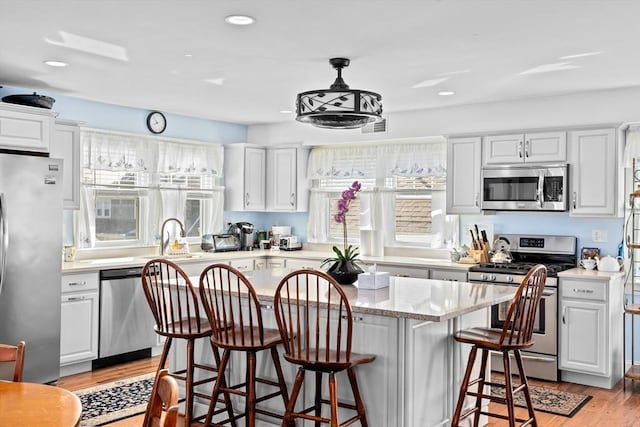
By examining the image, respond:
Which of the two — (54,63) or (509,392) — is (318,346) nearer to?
(509,392)

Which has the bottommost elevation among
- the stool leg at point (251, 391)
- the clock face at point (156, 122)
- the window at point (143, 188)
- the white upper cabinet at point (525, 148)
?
the stool leg at point (251, 391)

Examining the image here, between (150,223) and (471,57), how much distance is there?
3.81m

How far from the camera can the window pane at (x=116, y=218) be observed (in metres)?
6.04

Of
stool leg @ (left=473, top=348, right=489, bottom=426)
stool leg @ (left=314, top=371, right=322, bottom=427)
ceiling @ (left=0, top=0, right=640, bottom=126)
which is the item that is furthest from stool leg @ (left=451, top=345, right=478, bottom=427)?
ceiling @ (left=0, top=0, right=640, bottom=126)

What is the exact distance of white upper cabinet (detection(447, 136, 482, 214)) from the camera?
19.1 ft

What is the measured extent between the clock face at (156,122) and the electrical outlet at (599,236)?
431 centimetres

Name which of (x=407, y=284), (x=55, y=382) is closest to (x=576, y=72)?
(x=407, y=284)

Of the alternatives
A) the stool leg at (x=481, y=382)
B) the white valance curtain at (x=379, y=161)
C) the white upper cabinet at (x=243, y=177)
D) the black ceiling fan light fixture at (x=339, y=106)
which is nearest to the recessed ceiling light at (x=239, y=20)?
the black ceiling fan light fixture at (x=339, y=106)

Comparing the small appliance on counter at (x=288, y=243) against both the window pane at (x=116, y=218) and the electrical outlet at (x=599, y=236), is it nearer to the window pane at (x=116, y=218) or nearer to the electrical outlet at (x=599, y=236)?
the window pane at (x=116, y=218)

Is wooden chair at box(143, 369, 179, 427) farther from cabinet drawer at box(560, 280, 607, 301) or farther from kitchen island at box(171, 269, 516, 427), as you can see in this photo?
cabinet drawer at box(560, 280, 607, 301)

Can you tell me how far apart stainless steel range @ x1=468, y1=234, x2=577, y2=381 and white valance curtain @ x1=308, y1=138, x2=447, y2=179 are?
3.49 feet

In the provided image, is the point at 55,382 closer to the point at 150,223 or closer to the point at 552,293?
the point at 150,223

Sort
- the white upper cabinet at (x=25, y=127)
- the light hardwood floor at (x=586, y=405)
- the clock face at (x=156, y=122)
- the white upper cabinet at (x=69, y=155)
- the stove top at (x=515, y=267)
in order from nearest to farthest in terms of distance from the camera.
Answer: the light hardwood floor at (x=586, y=405) → the white upper cabinet at (x=25, y=127) → the stove top at (x=515, y=267) → the white upper cabinet at (x=69, y=155) → the clock face at (x=156, y=122)

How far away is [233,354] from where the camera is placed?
395 centimetres
